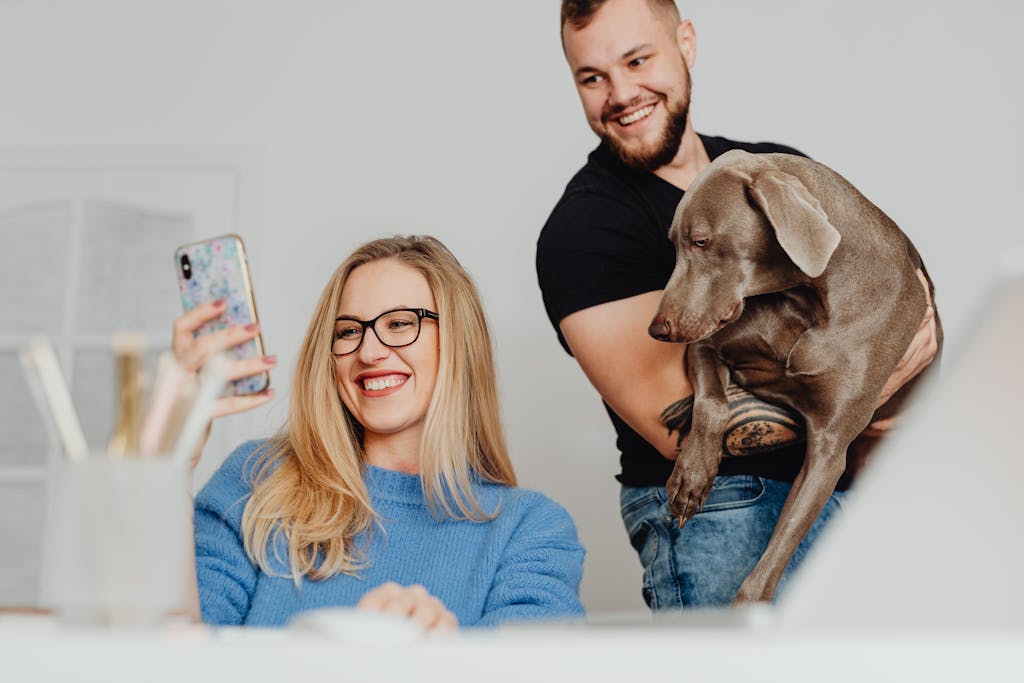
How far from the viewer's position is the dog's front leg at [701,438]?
65.2 inches

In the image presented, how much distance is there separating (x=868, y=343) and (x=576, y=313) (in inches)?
18.7

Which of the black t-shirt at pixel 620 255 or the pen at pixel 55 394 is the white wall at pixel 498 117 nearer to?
the black t-shirt at pixel 620 255

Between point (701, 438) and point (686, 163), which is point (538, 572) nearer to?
point (701, 438)

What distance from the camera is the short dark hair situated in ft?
6.61

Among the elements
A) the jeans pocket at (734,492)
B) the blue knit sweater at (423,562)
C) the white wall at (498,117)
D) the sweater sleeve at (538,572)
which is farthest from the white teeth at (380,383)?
the white wall at (498,117)

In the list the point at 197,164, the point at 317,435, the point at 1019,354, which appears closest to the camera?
the point at 1019,354

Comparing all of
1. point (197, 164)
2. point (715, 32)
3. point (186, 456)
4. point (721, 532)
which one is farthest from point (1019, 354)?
point (197, 164)

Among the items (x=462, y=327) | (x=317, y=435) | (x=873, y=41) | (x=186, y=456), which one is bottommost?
(x=317, y=435)

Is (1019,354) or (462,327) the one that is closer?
(1019,354)

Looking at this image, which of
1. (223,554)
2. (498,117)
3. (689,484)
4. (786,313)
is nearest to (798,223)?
(786,313)

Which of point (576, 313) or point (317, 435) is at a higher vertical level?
point (576, 313)

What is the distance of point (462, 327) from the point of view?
1818 millimetres

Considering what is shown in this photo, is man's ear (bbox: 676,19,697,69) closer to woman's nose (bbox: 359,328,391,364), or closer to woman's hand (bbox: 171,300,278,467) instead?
woman's nose (bbox: 359,328,391,364)

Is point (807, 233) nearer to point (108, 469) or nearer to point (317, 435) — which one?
point (317, 435)
